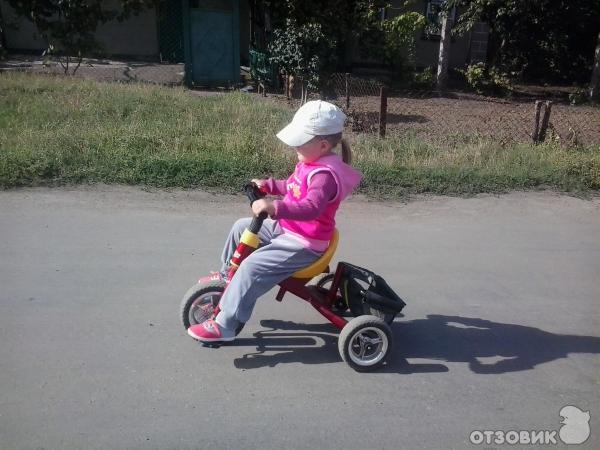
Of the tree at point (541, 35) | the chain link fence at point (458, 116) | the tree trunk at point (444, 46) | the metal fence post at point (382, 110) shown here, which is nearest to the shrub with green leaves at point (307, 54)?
the chain link fence at point (458, 116)

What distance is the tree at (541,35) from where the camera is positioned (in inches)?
581

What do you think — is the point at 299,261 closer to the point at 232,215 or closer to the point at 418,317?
the point at 418,317

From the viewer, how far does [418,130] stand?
978 centimetres

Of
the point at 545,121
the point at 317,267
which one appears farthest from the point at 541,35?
the point at 317,267

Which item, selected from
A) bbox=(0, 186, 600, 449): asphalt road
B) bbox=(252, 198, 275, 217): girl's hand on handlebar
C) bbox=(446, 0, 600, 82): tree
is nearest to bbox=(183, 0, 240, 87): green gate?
bbox=(446, 0, 600, 82): tree

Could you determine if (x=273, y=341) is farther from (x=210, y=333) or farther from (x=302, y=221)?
(x=302, y=221)

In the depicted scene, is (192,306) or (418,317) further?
(418,317)

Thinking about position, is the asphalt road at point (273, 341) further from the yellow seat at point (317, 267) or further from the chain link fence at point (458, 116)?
the chain link fence at point (458, 116)

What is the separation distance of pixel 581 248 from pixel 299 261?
10.6 ft

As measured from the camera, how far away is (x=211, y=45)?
13.9 meters

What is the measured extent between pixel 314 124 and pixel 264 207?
0.54 metres

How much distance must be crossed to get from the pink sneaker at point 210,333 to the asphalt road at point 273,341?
5.8 inches

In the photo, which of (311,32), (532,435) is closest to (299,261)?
(532,435)

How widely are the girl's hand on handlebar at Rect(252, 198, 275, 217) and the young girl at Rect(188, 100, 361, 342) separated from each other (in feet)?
0.04
